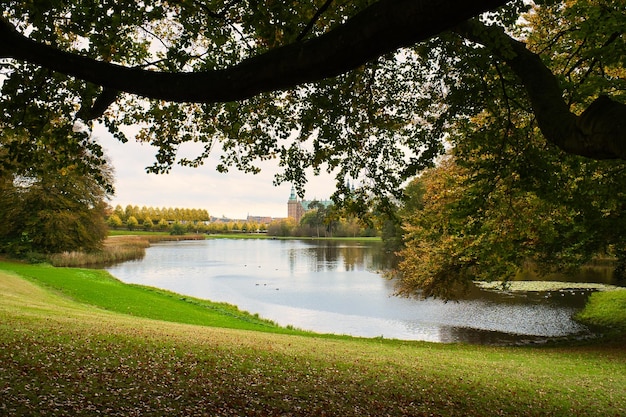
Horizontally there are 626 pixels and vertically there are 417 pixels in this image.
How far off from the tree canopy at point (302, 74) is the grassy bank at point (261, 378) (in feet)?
10.8

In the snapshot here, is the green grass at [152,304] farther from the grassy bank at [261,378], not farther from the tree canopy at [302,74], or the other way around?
the tree canopy at [302,74]

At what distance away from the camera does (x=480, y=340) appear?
17.2m

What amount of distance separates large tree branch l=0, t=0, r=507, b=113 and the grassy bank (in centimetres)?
348

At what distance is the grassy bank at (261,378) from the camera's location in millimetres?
5227

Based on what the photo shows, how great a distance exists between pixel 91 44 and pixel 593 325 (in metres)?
21.7

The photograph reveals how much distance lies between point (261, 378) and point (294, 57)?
5.04 m

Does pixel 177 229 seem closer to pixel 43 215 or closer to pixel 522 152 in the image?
pixel 43 215

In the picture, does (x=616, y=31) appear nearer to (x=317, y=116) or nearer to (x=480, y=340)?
(x=317, y=116)

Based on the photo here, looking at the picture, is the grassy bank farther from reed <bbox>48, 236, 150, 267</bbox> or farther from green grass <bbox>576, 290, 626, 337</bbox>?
reed <bbox>48, 236, 150, 267</bbox>

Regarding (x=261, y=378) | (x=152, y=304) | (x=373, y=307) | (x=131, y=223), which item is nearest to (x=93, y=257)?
(x=152, y=304)

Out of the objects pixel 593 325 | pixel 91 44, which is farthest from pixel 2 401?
pixel 593 325

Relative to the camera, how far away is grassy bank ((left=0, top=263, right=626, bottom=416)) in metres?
5.23

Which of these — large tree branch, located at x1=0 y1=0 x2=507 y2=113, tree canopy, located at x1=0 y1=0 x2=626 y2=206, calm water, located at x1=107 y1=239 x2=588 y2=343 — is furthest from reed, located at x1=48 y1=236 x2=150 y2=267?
large tree branch, located at x1=0 y1=0 x2=507 y2=113

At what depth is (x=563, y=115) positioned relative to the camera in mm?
4332
